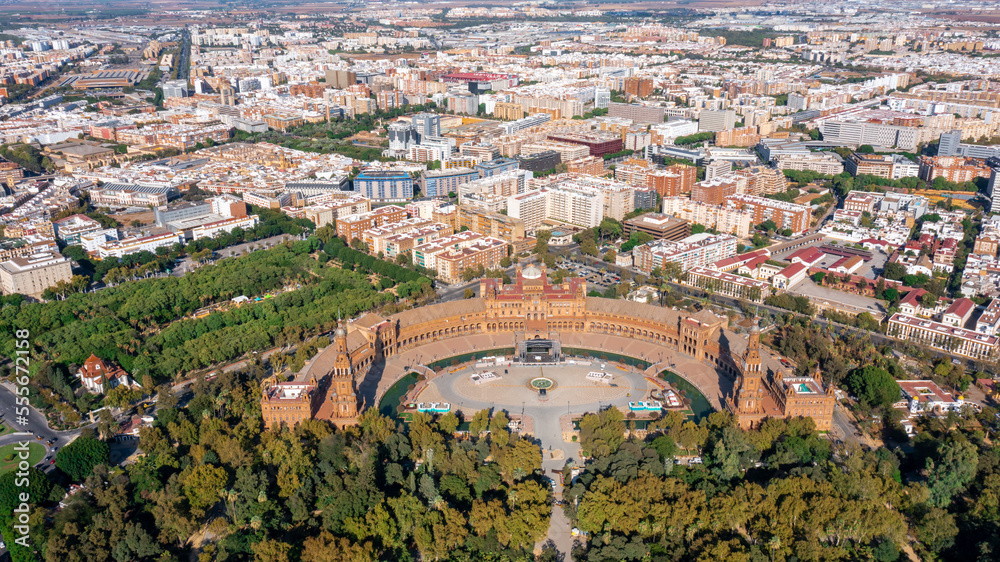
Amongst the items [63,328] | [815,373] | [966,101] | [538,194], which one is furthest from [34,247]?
[966,101]

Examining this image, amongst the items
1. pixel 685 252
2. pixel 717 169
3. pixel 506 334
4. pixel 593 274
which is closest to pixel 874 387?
pixel 506 334

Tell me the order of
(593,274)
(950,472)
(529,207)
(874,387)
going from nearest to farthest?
(950,472), (874,387), (593,274), (529,207)

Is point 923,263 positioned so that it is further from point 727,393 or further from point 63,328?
point 63,328

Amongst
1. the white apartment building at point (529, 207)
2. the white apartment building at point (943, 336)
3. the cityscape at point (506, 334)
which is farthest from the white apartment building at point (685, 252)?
the white apartment building at point (943, 336)

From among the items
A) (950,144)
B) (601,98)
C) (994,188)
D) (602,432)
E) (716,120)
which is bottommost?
(602,432)

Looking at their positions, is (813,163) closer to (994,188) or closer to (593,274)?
(994,188)
